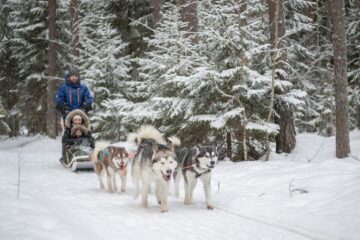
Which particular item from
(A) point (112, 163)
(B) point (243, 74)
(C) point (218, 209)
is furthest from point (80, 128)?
(C) point (218, 209)

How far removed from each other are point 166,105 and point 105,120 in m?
5.85

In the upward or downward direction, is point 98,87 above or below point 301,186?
above

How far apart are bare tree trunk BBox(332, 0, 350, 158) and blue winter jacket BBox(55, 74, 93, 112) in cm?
642

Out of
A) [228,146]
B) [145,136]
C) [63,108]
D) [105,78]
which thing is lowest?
[228,146]

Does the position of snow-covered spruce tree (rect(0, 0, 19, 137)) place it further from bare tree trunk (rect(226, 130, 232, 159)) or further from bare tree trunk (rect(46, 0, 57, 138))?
bare tree trunk (rect(226, 130, 232, 159))

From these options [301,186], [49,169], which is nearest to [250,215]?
[301,186]

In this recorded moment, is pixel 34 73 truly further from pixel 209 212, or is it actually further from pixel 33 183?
pixel 209 212

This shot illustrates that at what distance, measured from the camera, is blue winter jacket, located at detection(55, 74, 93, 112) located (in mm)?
10973

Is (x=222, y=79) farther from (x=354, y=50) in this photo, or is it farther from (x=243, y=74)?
(x=354, y=50)

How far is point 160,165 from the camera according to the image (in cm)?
614

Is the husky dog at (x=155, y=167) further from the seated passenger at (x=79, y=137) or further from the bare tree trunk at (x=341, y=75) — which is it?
the bare tree trunk at (x=341, y=75)

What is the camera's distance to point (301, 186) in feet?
22.3

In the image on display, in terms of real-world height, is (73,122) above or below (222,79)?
below

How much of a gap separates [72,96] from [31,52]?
1342 cm
